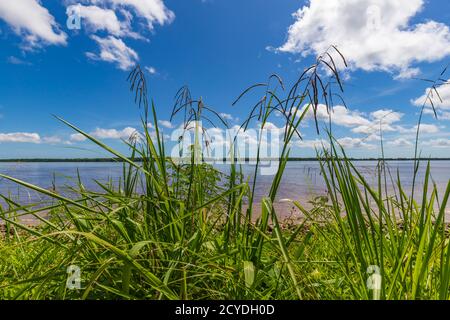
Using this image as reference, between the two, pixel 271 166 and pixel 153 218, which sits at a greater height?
pixel 271 166

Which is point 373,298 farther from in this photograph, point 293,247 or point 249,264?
point 293,247

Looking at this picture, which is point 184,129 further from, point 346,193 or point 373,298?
point 373,298

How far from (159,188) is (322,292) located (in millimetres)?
865

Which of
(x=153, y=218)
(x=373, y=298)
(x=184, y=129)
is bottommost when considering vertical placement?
(x=373, y=298)

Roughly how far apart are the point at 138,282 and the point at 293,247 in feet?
3.64
